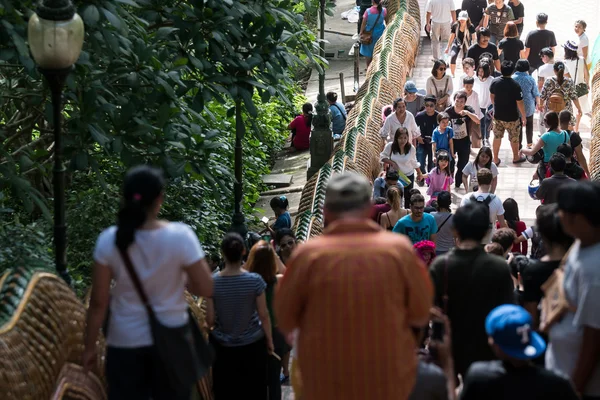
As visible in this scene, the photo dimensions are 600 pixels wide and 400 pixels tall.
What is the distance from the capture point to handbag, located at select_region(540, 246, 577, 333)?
5.97 m

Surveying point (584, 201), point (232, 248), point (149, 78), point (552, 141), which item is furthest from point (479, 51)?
point (584, 201)

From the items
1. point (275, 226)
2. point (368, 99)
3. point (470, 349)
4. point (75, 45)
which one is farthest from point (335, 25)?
point (470, 349)

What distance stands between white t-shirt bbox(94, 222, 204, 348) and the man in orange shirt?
0.68m

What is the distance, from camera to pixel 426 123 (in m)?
17.4

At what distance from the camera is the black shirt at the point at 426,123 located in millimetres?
17391

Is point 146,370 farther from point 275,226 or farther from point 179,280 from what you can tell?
point 275,226

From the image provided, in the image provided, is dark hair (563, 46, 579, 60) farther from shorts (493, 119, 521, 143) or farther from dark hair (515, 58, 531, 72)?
shorts (493, 119, 521, 143)

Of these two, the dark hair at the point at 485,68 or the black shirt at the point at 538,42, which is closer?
the dark hair at the point at 485,68

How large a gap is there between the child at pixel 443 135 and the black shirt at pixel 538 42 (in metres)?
4.56

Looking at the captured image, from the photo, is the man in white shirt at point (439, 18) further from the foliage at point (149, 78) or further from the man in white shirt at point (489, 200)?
the man in white shirt at point (489, 200)

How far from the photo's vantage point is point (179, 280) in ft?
20.0

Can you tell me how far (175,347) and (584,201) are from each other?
2.02m

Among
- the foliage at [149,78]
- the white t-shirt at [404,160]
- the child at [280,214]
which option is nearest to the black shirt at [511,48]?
the white t-shirt at [404,160]

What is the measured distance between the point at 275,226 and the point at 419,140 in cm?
390
